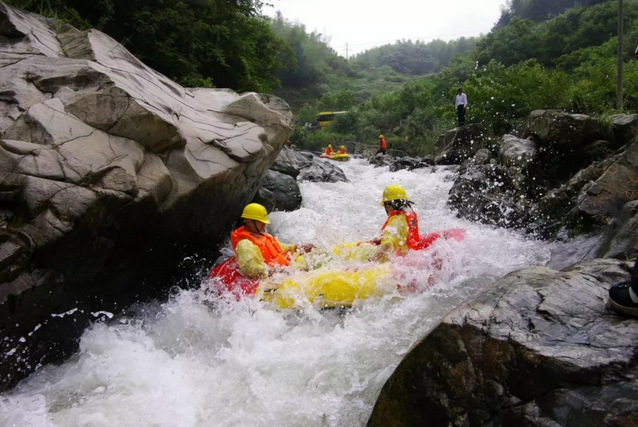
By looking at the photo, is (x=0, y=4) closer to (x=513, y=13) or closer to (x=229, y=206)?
(x=229, y=206)

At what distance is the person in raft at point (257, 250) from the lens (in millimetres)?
4746

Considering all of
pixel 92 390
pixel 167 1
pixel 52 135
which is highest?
pixel 167 1

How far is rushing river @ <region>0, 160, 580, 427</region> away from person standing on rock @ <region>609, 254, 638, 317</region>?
102 cm

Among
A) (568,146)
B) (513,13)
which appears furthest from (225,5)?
(513,13)

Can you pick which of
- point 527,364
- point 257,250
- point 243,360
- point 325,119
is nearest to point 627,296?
point 527,364

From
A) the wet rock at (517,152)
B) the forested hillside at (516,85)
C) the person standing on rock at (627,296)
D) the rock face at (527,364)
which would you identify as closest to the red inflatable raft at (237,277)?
the rock face at (527,364)

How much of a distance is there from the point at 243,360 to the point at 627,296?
2.59m

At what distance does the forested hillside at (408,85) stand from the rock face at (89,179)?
286 centimetres

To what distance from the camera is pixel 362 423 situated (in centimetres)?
267

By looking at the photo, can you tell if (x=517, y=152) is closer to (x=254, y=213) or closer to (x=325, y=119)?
(x=254, y=213)

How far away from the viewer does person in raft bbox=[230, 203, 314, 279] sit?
4.75 metres

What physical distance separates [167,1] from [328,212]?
19.0 ft

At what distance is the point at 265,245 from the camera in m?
5.02

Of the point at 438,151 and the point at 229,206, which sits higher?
the point at 438,151
